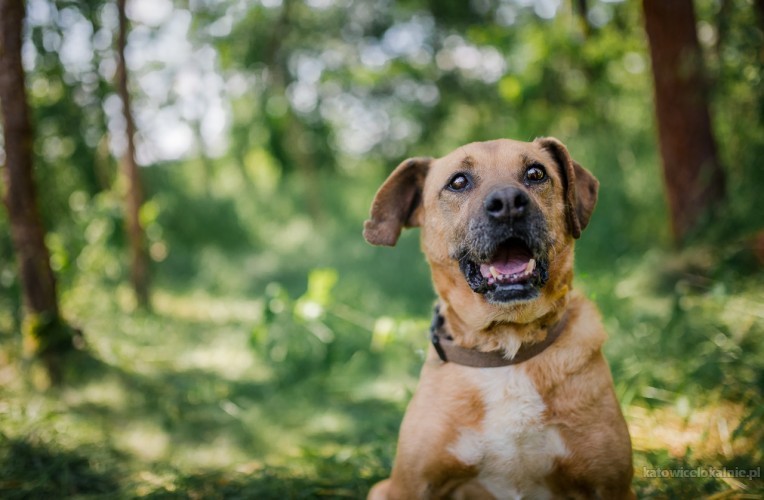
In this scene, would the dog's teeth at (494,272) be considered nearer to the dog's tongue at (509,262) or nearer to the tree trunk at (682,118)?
the dog's tongue at (509,262)

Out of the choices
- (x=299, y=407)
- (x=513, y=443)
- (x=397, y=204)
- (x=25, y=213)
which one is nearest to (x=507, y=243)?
(x=397, y=204)

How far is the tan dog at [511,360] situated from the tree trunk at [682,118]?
4001mm

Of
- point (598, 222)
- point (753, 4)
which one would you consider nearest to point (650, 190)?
point (598, 222)

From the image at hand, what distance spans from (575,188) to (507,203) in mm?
620

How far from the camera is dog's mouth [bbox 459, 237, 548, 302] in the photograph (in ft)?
8.15

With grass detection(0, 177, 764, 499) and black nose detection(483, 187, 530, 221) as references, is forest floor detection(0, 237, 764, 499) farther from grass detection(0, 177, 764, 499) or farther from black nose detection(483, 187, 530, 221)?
black nose detection(483, 187, 530, 221)

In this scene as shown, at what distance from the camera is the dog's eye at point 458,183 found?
2883mm

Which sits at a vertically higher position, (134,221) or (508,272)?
(508,272)

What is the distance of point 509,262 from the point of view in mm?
2652

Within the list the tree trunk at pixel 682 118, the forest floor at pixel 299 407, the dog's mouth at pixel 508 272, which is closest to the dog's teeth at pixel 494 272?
the dog's mouth at pixel 508 272

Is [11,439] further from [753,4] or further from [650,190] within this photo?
[650,190]

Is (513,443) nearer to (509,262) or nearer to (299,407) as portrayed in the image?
(509,262)

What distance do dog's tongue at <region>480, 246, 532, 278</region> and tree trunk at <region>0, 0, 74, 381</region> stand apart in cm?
393

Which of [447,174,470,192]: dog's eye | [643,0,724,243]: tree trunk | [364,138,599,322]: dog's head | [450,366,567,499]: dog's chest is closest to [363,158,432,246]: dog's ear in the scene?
[364,138,599,322]: dog's head
